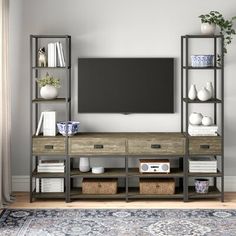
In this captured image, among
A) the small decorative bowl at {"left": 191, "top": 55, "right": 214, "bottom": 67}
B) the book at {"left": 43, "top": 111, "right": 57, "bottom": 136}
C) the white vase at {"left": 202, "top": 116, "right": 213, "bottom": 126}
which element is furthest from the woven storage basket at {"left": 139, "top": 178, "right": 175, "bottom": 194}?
the small decorative bowl at {"left": 191, "top": 55, "right": 214, "bottom": 67}

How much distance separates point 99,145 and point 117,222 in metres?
0.97

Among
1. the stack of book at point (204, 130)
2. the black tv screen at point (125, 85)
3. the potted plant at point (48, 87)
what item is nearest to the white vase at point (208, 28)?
the black tv screen at point (125, 85)

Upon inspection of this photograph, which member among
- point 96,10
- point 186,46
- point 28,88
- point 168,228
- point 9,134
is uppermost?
point 96,10

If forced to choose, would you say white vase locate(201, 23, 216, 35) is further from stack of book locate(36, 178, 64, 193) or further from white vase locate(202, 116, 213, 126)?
stack of book locate(36, 178, 64, 193)

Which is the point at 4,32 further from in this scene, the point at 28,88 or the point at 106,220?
the point at 106,220

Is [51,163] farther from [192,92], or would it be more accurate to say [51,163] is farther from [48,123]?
[192,92]

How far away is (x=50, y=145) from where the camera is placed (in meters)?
5.86

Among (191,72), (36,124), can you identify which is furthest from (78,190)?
(191,72)

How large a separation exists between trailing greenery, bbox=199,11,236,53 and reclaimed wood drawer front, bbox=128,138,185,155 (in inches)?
41.8

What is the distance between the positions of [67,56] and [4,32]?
659 mm

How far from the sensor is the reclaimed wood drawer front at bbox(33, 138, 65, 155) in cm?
586

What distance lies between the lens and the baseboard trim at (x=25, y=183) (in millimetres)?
6332

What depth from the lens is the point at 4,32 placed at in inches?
225

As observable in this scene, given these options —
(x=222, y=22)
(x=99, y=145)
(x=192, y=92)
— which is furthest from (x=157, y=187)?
(x=222, y=22)
